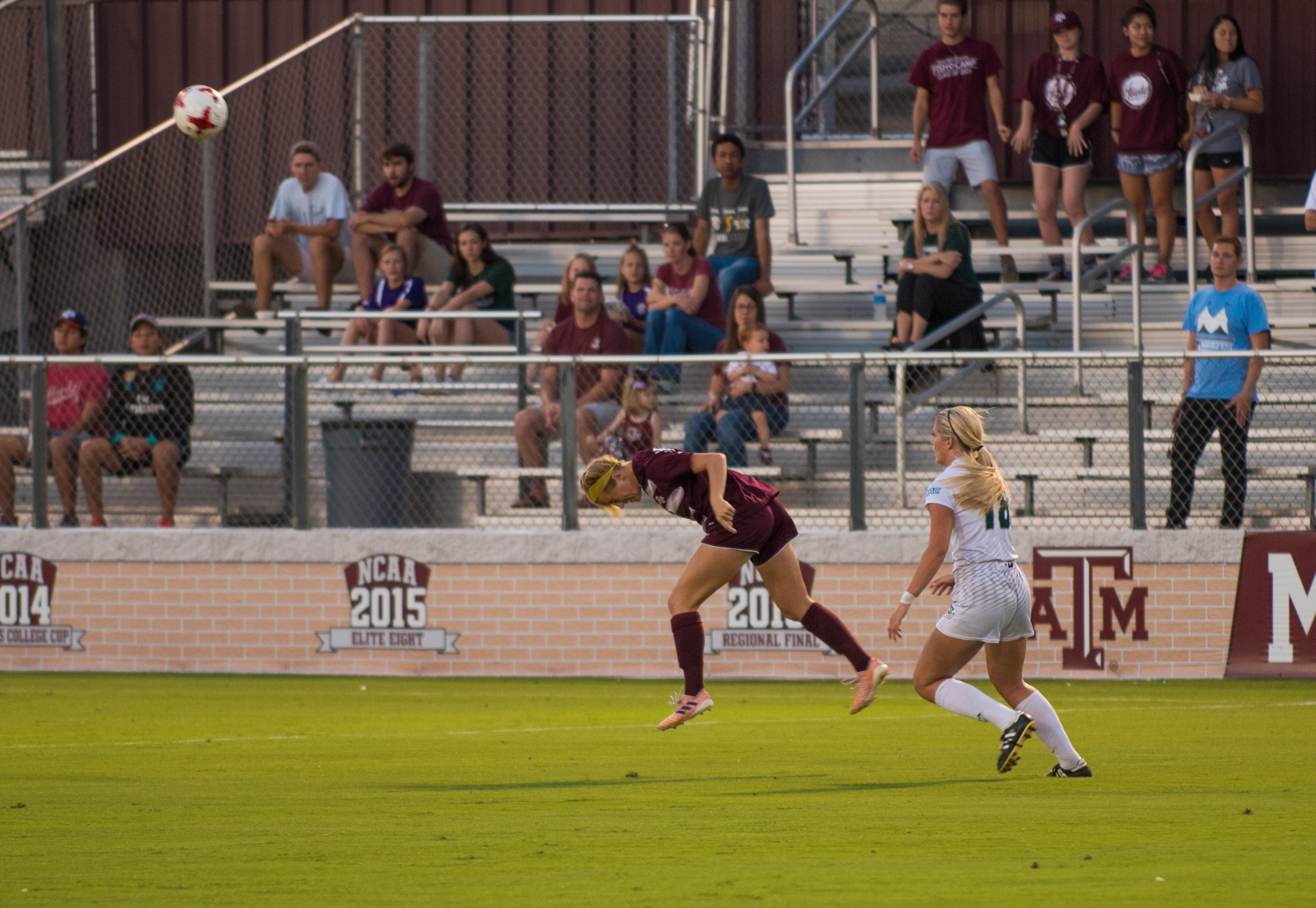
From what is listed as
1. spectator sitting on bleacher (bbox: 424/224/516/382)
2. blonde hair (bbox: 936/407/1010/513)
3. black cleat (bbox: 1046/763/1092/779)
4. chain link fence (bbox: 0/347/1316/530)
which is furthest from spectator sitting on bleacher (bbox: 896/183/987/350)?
black cleat (bbox: 1046/763/1092/779)

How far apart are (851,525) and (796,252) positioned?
18.7 ft

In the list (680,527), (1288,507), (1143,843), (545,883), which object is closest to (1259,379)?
(1288,507)

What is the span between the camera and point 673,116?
18.3 meters

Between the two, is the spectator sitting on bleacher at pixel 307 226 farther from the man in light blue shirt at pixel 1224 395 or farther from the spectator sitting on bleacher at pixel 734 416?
the man in light blue shirt at pixel 1224 395

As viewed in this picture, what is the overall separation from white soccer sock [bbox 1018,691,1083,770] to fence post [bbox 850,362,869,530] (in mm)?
4927

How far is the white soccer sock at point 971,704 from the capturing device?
7848 millimetres

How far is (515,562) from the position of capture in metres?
13.2

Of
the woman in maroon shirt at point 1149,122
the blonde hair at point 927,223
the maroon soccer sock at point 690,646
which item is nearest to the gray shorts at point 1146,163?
the woman in maroon shirt at point 1149,122

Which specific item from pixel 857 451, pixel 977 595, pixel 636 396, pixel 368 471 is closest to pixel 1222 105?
pixel 857 451

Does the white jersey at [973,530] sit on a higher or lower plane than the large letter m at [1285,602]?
higher

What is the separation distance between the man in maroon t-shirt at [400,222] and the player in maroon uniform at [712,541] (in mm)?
7804

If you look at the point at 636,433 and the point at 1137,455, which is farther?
the point at 636,433

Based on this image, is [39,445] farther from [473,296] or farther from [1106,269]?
[1106,269]

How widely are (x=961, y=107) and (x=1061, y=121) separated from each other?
0.93 meters
